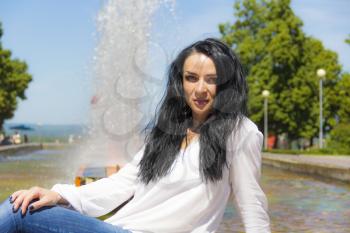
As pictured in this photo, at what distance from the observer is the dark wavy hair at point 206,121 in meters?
2.71

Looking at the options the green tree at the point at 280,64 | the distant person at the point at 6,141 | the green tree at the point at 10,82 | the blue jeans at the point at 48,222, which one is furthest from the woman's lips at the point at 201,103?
the green tree at the point at 10,82

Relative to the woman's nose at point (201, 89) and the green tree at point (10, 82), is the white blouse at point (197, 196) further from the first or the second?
the green tree at point (10, 82)

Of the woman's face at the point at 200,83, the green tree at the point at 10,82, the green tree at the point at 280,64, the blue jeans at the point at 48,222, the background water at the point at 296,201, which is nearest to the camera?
the blue jeans at the point at 48,222

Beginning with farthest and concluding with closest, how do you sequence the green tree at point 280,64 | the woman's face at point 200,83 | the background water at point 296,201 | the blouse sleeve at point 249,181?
the green tree at point 280,64 → the background water at point 296,201 → the woman's face at point 200,83 → the blouse sleeve at point 249,181

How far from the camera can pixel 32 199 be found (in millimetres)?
2535

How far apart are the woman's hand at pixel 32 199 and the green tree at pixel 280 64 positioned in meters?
38.5

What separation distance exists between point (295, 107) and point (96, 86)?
2786 centimetres

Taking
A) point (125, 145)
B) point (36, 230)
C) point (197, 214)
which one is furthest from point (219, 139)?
point (125, 145)

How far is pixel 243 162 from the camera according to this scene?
2646 mm

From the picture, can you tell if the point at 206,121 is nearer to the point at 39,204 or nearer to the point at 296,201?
the point at 39,204

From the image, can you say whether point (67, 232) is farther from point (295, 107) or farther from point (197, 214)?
point (295, 107)

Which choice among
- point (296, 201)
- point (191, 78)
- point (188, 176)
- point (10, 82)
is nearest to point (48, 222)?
point (188, 176)

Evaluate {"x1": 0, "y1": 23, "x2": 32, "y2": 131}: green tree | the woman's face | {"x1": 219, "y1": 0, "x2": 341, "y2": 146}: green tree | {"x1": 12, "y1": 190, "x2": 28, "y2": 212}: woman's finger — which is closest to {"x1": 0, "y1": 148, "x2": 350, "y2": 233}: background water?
the woman's face

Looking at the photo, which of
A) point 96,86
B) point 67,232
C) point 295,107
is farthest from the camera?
point 295,107
